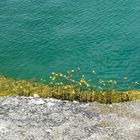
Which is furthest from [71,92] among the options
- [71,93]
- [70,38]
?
[70,38]

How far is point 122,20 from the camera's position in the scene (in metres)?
55.8

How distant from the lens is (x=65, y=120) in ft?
97.2

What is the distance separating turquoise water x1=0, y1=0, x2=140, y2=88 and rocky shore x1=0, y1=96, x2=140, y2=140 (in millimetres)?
10569

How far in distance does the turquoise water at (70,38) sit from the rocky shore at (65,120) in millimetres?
10569

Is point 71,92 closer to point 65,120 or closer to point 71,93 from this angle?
point 71,93

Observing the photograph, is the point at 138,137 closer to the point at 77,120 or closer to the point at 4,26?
the point at 77,120

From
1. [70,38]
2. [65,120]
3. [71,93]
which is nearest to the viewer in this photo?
[65,120]

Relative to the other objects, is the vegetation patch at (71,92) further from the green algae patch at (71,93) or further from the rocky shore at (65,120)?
the rocky shore at (65,120)

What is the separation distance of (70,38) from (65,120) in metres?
23.0

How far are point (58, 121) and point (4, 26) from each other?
28.5 m

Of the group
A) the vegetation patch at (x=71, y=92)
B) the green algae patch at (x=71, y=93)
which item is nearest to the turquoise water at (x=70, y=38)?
the vegetation patch at (x=71, y=92)

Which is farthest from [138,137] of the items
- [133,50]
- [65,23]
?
[65,23]

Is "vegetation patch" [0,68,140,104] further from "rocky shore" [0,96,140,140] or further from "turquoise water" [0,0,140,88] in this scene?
"turquoise water" [0,0,140,88]

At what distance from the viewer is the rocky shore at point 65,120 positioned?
28031 millimetres
